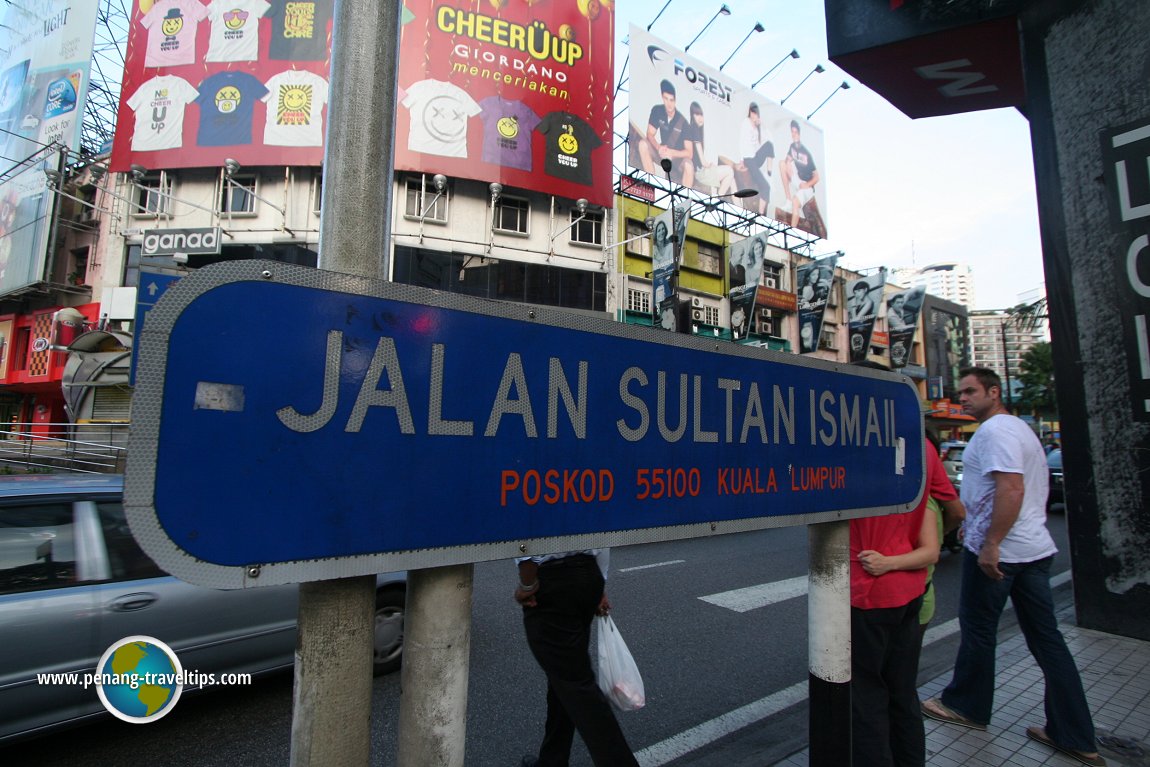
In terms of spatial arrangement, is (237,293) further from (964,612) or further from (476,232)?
(476,232)

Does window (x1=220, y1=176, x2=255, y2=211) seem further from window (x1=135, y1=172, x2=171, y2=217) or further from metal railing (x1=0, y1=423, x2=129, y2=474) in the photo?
metal railing (x1=0, y1=423, x2=129, y2=474)

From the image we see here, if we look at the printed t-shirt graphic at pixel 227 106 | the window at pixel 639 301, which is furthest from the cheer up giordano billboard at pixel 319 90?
the window at pixel 639 301

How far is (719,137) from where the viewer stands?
A: 27.3 meters

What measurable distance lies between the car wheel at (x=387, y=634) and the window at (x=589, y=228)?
1804cm

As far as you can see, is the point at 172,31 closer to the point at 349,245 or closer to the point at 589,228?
the point at 589,228

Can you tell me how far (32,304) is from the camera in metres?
21.5

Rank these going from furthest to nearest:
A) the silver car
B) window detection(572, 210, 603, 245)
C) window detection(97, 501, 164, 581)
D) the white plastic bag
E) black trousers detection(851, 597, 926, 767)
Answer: window detection(572, 210, 603, 245), window detection(97, 501, 164, 581), the silver car, the white plastic bag, black trousers detection(851, 597, 926, 767)

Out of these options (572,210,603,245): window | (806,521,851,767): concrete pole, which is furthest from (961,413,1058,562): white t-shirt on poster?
(572,210,603,245): window

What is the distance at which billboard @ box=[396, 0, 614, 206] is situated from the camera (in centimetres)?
1875

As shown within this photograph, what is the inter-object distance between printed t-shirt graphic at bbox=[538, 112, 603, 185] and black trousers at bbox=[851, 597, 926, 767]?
1912 centimetres

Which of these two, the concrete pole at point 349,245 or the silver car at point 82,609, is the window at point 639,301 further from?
the concrete pole at point 349,245

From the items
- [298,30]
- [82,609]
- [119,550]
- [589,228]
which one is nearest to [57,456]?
[119,550]

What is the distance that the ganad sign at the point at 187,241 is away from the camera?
17750mm

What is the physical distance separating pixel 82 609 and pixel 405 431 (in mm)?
3281
